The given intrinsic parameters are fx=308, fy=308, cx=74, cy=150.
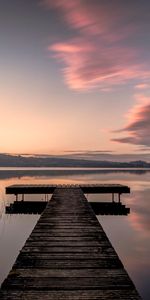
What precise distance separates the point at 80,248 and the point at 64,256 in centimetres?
66

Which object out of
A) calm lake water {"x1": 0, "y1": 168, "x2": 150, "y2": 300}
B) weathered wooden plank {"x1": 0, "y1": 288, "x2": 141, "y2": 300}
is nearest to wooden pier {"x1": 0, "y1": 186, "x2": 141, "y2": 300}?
weathered wooden plank {"x1": 0, "y1": 288, "x2": 141, "y2": 300}

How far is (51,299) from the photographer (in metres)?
3.91

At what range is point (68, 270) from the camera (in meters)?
4.93

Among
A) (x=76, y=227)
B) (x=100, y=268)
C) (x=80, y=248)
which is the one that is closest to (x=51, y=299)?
(x=100, y=268)

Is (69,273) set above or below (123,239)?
above

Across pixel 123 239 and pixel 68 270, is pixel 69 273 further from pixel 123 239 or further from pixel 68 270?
pixel 123 239

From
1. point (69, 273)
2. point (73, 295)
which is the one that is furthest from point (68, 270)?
point (73, 295)

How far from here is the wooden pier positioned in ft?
13.3

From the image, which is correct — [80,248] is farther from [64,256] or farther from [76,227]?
[76,227]

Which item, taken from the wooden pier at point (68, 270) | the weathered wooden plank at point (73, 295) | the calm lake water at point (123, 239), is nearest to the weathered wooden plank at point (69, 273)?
the wooden pier at point (68, 270)

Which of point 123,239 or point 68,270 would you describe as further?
point 123,239

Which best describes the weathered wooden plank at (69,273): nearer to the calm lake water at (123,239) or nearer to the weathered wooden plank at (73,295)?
the weathered wooden plank at (73,295)

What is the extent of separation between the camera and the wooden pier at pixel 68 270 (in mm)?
4066

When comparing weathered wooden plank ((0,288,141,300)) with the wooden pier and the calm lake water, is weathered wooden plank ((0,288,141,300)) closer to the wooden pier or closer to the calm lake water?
the wooden pier
